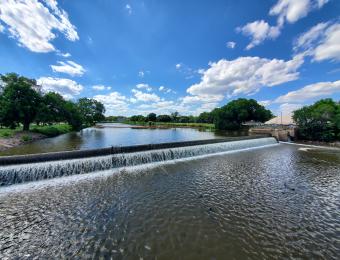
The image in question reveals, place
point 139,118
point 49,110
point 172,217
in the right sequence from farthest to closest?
point 139,118 → point 49,110 → point 172,217

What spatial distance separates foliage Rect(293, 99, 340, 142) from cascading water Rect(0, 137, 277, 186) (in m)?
17.2

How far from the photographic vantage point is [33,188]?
7258 mm

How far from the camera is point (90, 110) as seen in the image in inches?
2114

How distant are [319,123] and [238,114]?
81.2ft

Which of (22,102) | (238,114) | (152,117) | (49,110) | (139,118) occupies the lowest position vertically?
(238,114)

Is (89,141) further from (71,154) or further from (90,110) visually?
(90,110)

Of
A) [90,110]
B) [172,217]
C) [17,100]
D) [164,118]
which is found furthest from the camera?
[164,118]

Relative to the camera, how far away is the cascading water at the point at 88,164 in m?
8.02

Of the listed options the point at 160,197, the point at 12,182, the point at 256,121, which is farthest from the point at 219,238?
the point at 256,121

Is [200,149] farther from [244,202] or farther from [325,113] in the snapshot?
[325,113]

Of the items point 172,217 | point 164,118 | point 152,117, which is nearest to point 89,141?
point 172,217

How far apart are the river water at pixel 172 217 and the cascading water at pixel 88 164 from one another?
1.92 feet

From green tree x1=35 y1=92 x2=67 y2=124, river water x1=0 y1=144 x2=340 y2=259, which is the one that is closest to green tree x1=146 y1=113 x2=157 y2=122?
green tree x1=35 y1=92 x2=67 y2=124

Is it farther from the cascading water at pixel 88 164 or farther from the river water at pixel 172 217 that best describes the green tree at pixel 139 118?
the river water at pixel 172 217
